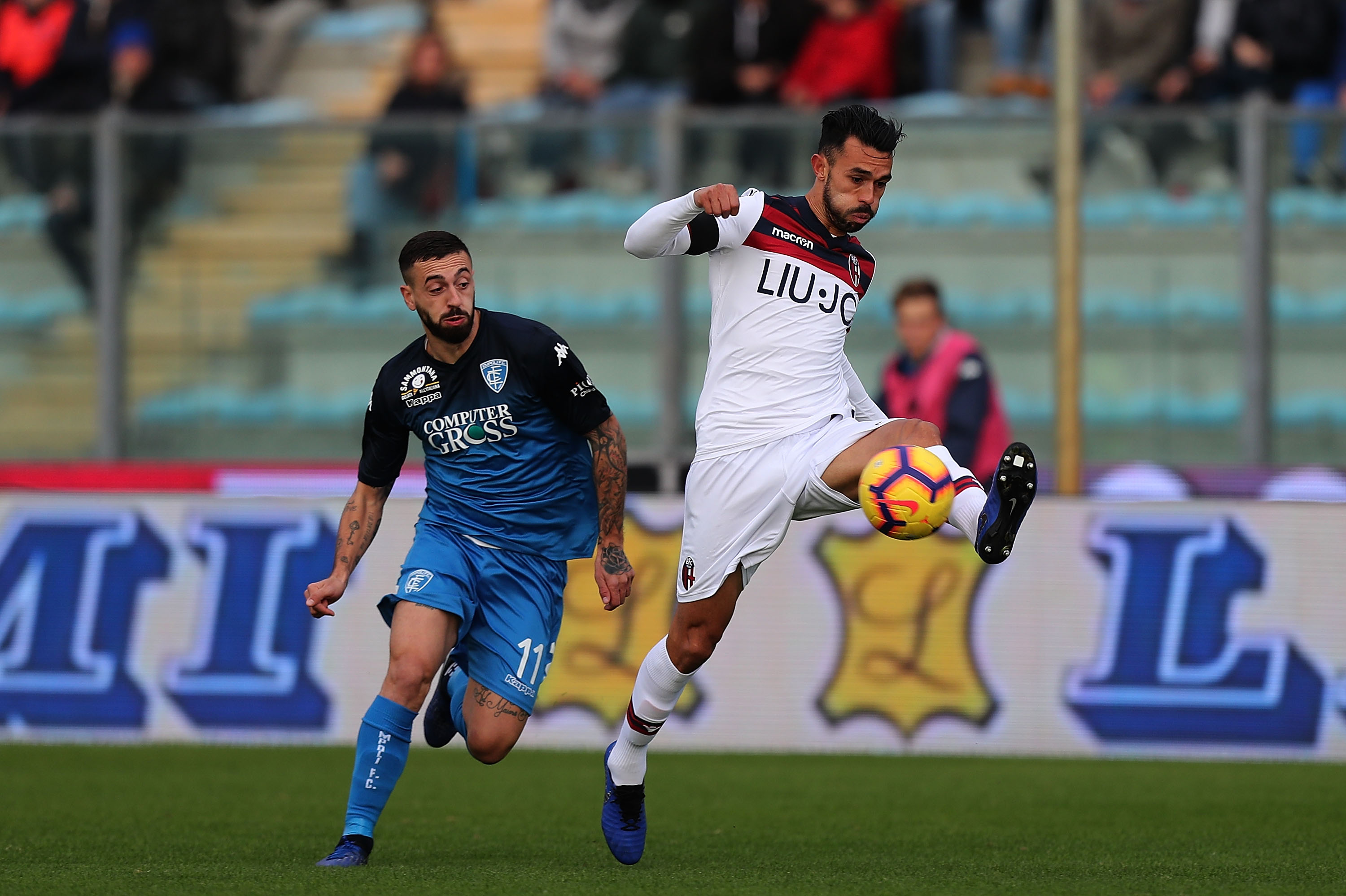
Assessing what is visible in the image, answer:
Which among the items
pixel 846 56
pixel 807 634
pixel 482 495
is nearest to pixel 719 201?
pixel 482 495

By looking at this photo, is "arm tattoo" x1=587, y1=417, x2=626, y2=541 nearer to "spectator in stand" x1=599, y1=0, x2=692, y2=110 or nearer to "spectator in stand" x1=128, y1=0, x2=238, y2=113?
"spectator in stand" x1=599, y1=0, x2=692, y2=110

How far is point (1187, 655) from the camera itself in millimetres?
9547

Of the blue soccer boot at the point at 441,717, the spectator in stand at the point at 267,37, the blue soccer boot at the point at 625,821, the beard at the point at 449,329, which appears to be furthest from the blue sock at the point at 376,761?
the spectator in stand at the point at 267,37

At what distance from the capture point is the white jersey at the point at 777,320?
6426mm

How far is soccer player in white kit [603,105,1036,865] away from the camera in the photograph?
20.6ft

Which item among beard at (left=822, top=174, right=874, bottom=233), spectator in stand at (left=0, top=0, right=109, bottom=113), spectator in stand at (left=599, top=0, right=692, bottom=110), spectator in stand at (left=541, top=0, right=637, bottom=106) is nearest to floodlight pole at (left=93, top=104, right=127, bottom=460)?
spectator in stand at (left=0, top=0, right=109, bottom=113)

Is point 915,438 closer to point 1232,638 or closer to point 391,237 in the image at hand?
point 1232,638

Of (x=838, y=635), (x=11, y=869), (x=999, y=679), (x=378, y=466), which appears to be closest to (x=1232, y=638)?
(x=999, y=679)

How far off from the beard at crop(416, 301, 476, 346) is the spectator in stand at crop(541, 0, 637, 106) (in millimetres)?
7750

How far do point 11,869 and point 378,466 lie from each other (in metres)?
1.70

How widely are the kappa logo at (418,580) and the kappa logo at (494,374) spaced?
63 cm

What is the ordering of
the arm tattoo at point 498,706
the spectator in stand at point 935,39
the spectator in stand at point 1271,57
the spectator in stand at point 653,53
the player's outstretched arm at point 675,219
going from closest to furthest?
1. the player's outstretched arm at point 675,219
2. the arm tattoo at point 498,706
3. the spectator in stand at point 1271,57
4. the spectator in stand at point 935,39
5. the spectator in stand at point 653,53

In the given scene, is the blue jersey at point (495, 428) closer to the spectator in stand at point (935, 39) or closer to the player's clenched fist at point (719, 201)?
the player's clenched fist at point (719, 201)

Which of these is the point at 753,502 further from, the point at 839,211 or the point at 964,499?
the point at 839,211
